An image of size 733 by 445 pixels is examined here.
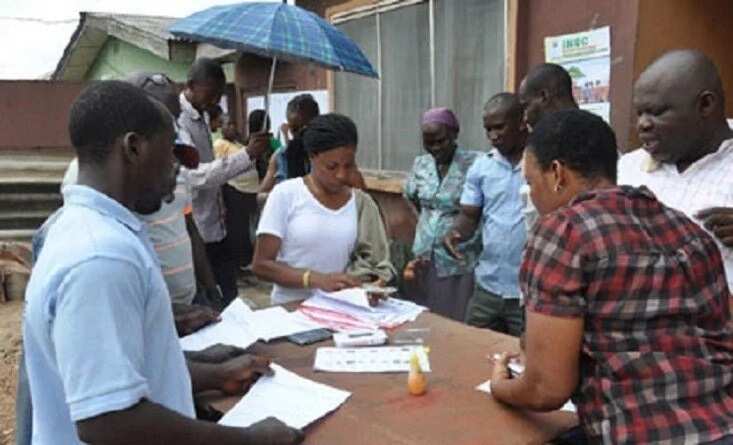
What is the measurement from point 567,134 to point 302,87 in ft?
20.1

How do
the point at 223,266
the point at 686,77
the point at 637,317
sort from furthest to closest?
the point at 223,266 → the point at 686,77 → the point at 637,317

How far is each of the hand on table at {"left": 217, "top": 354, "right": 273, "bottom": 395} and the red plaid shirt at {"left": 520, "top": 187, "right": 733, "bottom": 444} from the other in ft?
2.72

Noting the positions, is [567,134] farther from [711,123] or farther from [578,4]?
[578,4]

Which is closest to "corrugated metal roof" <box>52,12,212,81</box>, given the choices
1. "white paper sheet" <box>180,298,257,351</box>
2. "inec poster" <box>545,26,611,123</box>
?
"inec poster" <box>545,26,611,123</box>

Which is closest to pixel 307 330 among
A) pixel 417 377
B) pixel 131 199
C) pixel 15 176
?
pixel 417 377

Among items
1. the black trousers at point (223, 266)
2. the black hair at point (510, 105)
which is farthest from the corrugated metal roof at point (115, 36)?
the black hair at point (510, 105)

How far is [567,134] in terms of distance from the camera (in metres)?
1.59

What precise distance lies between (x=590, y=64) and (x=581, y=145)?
7.50 feet

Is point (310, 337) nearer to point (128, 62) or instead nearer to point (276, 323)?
point (276, 323)

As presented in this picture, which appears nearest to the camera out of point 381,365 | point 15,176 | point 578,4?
point 381,365

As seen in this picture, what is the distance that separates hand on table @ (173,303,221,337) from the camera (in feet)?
7.47

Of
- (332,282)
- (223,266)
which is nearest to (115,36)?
(223,266)

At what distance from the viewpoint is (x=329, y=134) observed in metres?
2.67

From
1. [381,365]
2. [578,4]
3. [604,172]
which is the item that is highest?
[578,4]
